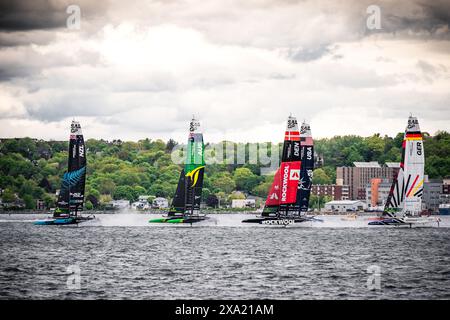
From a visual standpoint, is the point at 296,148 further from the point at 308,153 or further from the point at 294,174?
the point at 308,153

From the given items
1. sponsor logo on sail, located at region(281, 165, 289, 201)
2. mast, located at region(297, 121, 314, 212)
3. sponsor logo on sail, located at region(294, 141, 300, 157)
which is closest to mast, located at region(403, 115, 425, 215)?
sponsor logo on sail, located at region(294, 141, 300, 157)

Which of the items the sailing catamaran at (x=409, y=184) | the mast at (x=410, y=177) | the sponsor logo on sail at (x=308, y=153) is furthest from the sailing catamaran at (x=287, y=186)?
the mast at (x=410, y=177)

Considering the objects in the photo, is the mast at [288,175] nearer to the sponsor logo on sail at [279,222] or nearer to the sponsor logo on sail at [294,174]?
the sponsor logo on sail at [294,174]

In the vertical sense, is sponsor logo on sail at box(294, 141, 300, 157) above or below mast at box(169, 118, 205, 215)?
above

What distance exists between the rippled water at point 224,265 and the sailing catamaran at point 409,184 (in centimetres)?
618

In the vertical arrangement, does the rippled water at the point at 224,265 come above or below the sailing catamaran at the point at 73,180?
below

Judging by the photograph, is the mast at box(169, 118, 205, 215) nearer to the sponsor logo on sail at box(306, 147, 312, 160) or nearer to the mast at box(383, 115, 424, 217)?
the sponsor logo on sail at box(306, 147, 312, 160)

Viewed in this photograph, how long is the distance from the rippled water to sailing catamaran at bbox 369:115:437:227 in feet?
20.3

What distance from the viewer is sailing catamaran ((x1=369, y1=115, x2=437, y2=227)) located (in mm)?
107688

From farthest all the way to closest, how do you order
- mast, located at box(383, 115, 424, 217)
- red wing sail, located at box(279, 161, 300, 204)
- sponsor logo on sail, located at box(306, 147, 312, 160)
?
sponsor logo on sail, located at box(306, 147, 312, 160) < mast, located at box(383, 115, 424, 217) < red wing sail, located at box(279, 161, 300, 204)

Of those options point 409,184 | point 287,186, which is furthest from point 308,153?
point 409,184

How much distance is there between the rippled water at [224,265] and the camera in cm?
5375
